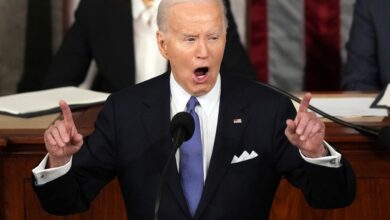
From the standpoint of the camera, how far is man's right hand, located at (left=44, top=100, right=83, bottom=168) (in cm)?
144

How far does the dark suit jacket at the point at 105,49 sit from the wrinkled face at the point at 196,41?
1302 mm

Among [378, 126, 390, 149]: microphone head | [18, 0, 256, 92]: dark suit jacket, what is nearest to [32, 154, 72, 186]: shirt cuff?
[378, 126, 390, 149]: microphone head

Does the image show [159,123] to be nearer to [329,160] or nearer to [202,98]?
[202,98]

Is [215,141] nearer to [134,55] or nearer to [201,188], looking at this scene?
[201,188]

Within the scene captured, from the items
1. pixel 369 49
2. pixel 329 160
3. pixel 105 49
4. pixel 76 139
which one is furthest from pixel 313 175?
pixel 105 49

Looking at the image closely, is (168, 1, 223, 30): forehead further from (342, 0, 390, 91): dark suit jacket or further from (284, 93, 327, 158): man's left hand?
(342, 0, 390, 91): dark suit jacket

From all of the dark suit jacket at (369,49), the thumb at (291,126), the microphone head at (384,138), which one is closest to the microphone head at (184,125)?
the thumb at (291,126)

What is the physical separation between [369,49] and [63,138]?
1562 millimetres

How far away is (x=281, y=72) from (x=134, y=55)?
69cm

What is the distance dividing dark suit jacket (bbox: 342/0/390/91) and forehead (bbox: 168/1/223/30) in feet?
4.30

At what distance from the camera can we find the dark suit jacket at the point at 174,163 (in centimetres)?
157

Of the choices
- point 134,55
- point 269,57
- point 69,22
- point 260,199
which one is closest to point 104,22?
point 134,55

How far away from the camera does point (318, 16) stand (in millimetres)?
3258

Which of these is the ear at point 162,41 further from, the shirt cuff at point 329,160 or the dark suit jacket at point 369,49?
the dark suit jacket at point 369,49
